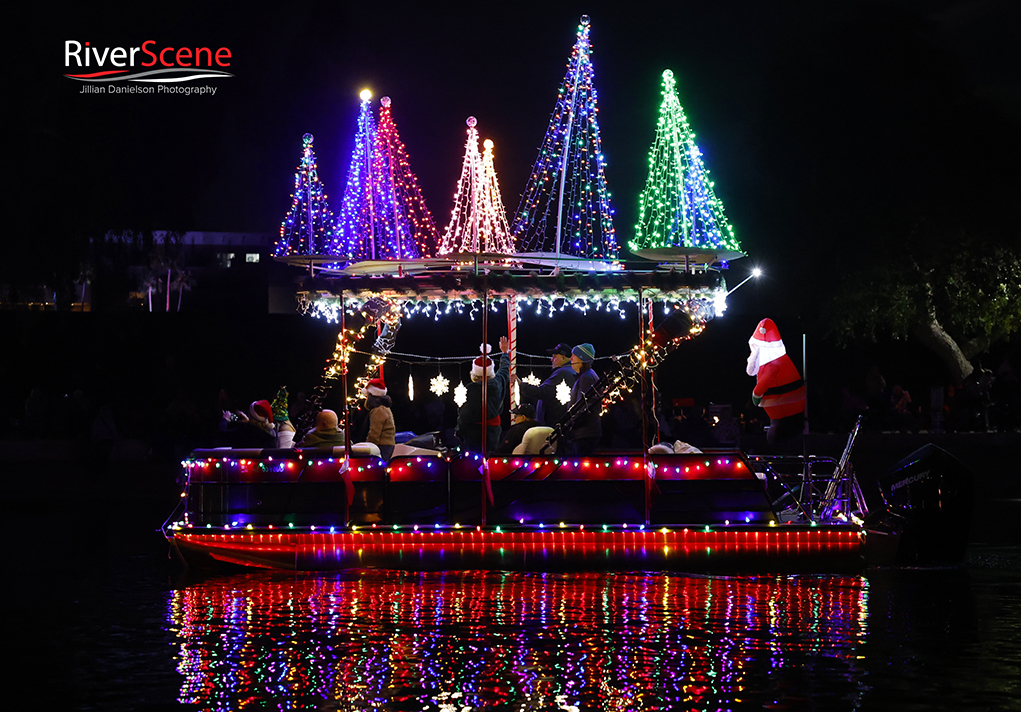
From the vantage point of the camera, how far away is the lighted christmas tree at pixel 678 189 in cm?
1370

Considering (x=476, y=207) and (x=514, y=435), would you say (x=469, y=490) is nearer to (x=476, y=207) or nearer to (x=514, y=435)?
(x=514, y=435)

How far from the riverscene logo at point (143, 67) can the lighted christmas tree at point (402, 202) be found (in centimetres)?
1017

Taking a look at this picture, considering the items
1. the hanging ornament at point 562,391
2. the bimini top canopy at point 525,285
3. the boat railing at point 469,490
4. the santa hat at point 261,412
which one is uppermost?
the bimini top canopy at point 525,285

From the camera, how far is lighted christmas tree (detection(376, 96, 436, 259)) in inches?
686

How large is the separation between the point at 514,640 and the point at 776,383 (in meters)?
4.84

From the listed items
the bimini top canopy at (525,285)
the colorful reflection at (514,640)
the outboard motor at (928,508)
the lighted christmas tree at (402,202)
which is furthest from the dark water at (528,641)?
the lighted christmas tree at (402,202)

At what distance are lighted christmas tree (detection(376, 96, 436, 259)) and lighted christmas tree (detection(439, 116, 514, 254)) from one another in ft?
3.06

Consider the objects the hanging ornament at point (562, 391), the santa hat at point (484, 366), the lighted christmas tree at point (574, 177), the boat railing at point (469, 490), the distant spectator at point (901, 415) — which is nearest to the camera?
the boat railing at point (469, 490)

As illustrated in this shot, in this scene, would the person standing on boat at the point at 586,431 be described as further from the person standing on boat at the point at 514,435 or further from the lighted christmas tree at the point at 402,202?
the lighted christmas tree at the point at 402,202

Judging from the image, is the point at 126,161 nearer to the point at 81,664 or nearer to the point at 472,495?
the point at 472,495

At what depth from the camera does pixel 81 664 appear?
8.80 metres

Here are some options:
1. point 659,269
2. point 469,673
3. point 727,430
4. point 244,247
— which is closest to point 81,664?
point 469,673

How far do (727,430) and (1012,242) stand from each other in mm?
10300

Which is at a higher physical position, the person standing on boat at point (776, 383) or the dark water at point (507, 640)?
the person standing on boat at point (776, 383)
